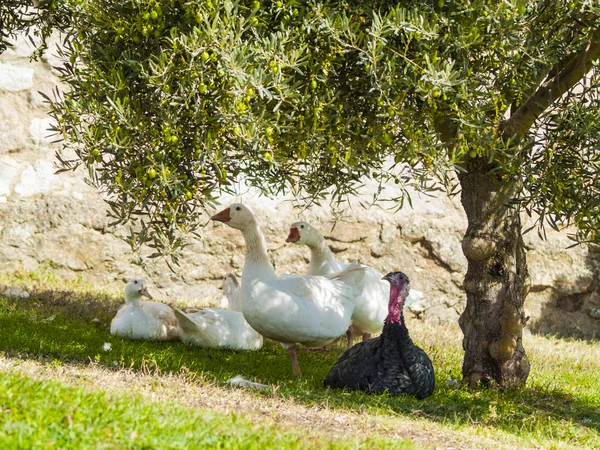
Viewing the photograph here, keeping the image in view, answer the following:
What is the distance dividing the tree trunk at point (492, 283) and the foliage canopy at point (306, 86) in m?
1.13

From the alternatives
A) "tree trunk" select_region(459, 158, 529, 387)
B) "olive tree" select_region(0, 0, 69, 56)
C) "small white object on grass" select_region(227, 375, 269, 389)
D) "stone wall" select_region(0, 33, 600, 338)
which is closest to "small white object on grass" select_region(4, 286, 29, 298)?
"stone wall" select_region(0, 33, 600, 338)

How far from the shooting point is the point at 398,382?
27.9 ft

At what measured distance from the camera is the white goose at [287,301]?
8.76 metres

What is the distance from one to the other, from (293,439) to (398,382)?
3166 mm

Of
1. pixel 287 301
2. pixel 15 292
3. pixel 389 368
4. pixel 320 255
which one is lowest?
pixel 389 368

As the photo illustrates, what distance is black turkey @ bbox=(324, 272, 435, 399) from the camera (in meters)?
8.48

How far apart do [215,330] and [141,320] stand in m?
0.97

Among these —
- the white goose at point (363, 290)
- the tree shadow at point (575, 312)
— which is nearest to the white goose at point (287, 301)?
the white goose at point (363, 290)

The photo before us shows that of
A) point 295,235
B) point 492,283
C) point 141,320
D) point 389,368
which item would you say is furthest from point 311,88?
point 141,320

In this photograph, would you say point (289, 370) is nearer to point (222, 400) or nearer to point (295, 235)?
point (295, 235)

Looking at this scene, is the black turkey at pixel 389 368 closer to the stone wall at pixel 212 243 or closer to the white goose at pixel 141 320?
the white goose at pixel 141 320

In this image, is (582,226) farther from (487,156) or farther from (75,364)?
(75,364)

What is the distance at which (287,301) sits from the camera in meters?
8.78

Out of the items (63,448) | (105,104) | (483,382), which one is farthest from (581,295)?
(63,448)
